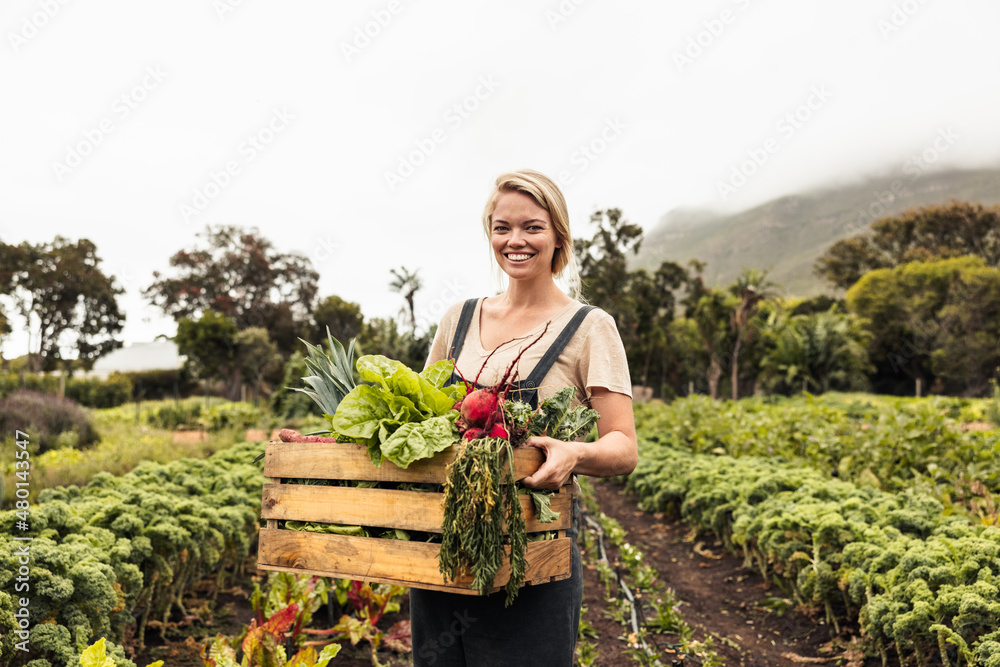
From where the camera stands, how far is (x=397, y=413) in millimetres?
1590

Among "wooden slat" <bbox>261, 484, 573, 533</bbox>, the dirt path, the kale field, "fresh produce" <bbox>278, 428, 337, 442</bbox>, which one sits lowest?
the dirt path

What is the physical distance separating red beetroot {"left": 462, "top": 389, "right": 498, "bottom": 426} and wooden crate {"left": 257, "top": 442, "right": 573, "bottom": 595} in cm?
9

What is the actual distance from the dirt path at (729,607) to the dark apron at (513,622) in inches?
110

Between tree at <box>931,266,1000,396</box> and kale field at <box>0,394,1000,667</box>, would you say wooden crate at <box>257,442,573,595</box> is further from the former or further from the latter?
tree at <box>931,266,1000,396</box>

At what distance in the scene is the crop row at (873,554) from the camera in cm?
323

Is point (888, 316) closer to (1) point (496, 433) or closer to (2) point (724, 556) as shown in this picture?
(2) point (724, 556)

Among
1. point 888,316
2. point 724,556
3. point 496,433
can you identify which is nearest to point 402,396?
point 496,433

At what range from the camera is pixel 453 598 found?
1.77m

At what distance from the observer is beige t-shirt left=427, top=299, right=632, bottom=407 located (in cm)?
171

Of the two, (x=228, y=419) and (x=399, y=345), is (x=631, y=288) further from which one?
(x=228, y=419)

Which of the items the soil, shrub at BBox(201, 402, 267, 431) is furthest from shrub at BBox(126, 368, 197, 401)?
the soil

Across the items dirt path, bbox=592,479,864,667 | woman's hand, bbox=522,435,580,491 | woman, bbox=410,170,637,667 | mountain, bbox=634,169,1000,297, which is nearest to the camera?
woman's hand, bbox=522,435,580,491

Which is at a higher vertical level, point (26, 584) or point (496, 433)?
point (496, 433)

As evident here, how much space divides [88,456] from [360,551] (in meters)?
8.32
